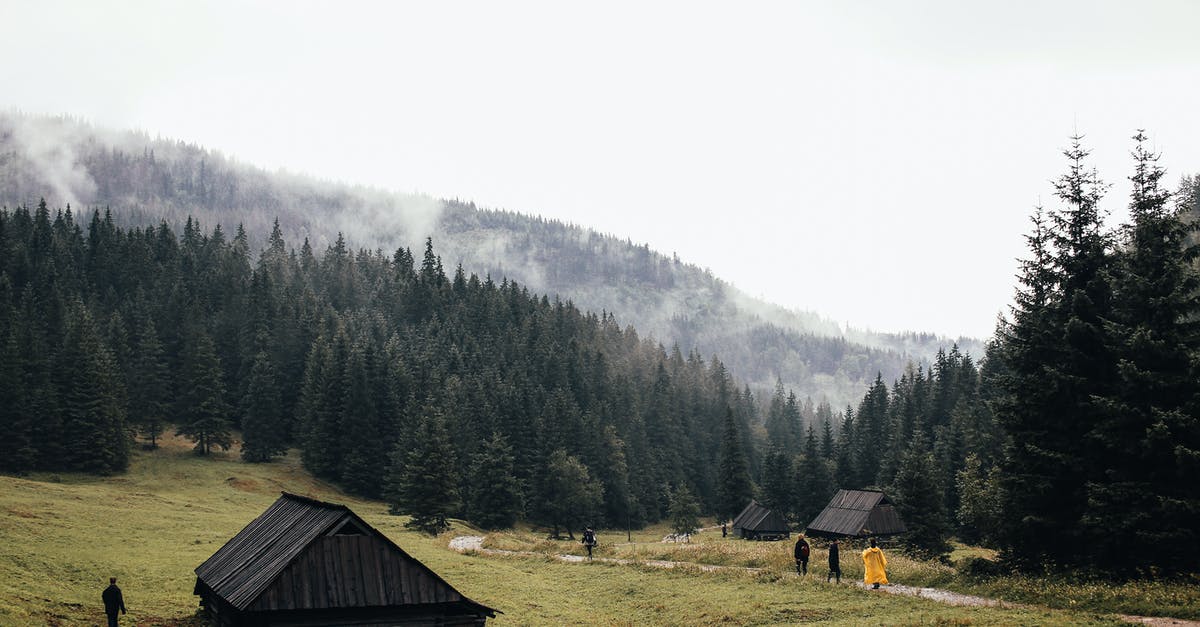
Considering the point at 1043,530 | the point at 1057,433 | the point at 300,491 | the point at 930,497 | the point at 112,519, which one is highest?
the point at 1057,433

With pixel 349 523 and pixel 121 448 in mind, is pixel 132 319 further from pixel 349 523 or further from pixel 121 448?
pixel 349 523

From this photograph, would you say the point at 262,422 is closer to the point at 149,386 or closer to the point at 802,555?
the point at 149,386

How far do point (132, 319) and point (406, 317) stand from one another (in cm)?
5019

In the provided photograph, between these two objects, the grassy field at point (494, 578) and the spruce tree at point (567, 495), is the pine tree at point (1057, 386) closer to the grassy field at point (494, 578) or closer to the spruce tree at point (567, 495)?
the grassy field at point (494, 578)

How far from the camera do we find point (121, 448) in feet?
274

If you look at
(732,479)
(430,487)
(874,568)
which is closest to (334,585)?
(874,568)

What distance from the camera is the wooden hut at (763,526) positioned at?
3836 inches

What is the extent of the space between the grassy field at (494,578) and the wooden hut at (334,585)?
471 centimetres

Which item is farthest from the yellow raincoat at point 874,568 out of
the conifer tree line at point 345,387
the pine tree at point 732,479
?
the pine tree at point 732,479

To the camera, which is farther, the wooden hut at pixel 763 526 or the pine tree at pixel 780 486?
the pine tree at pixel 780 486

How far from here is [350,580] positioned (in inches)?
1059

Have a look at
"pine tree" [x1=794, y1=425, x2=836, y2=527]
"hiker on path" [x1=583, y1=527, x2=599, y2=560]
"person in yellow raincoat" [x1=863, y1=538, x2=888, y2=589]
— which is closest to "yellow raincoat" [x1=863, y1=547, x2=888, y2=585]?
"person in yellow raincoat" [x1=863, y1=538, x2=888, y2=589]

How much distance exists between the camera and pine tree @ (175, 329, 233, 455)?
9775 cm

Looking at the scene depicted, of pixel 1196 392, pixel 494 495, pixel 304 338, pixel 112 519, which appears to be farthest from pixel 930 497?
pixel 304 338
